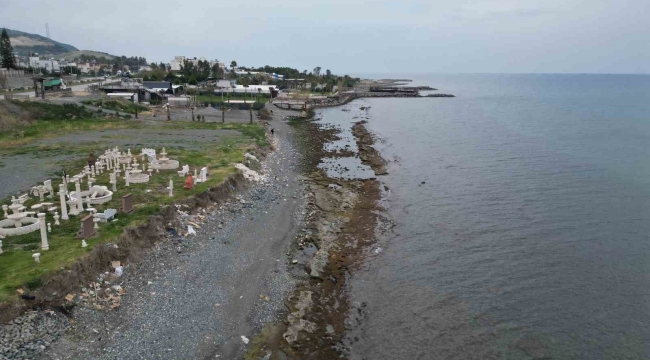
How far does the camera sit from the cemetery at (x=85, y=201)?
16.0 meters

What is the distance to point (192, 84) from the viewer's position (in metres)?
114

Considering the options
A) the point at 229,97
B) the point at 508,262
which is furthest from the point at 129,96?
the point at 508,262

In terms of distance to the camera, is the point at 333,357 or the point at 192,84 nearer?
the point at 333,357

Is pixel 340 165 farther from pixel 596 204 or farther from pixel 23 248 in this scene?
pixel 23 248

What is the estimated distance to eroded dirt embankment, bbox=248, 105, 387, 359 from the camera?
1545 cm

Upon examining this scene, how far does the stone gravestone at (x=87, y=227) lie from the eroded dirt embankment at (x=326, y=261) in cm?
898

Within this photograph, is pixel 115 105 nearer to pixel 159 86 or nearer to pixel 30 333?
pixel 159 86

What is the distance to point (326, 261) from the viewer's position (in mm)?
22188

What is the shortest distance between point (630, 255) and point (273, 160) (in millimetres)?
29864

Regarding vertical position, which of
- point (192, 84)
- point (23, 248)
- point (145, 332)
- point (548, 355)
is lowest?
point (548, 355)

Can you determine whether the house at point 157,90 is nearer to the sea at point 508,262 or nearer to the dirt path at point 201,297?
the sea at point 508,262

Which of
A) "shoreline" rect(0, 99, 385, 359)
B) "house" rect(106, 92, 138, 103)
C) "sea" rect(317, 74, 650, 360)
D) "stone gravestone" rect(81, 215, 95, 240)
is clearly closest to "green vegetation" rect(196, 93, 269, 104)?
"house" rect(106, 92, 138, 103)

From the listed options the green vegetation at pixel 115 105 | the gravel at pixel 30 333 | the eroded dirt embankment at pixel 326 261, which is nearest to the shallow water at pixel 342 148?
the eroded dirt embankment at pixel 326 261

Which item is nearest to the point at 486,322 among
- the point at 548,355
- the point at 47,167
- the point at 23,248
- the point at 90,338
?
the point at 548,355
